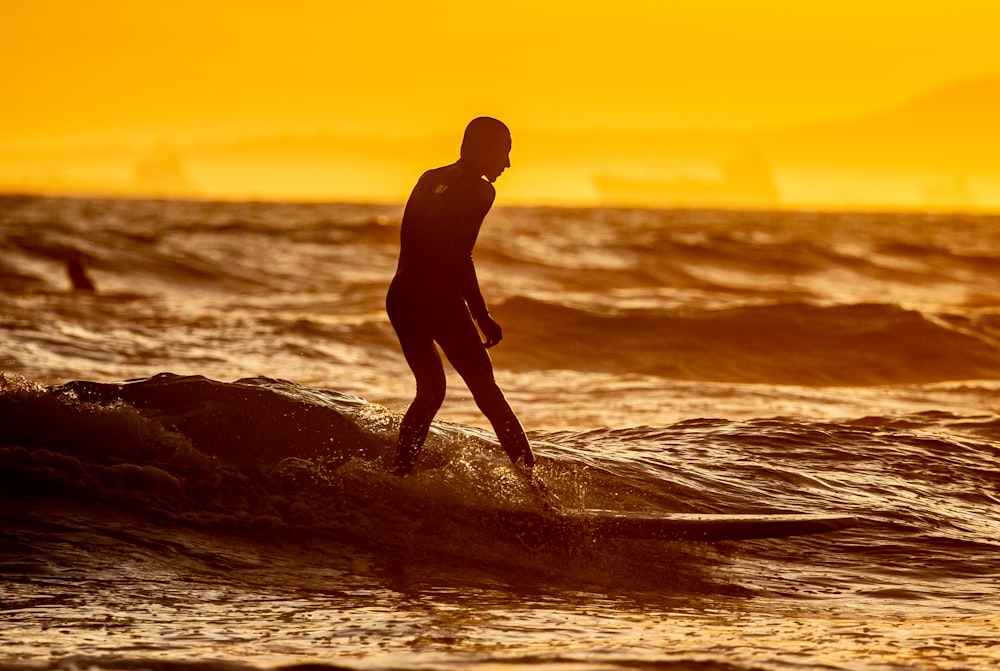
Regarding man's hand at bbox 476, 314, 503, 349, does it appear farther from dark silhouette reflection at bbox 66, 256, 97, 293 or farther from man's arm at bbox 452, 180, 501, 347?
dark silhouette reflection at bbox 66, 256, 97, 293

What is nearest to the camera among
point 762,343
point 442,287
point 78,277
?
point 442,287

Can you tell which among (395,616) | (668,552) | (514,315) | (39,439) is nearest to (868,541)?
(668,552)

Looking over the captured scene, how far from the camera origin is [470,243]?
25.1 ft

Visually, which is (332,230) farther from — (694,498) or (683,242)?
(694,498)

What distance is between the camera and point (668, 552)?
804 cm

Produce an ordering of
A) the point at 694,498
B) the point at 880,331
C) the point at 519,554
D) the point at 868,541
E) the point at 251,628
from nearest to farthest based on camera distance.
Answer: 1. the point at 251,628
2. the point at 519,554
3. the point at 868,541
4. the point at 694,498
5. the point at 880,331

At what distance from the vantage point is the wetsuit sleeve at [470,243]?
7.57 metres

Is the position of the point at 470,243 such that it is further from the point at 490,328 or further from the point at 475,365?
the point at 475,365

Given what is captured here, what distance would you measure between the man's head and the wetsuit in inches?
3.3

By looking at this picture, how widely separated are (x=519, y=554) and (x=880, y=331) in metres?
17.6

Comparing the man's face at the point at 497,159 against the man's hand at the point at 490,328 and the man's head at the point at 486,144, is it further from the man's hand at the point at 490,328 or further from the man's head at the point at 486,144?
the man's hand at the point at 490,328

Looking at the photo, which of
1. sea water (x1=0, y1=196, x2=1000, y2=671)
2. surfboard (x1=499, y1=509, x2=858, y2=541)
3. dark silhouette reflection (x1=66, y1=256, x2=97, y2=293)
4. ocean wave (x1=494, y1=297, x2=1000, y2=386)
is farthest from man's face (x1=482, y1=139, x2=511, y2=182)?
dark silhouette reflection (x1=66, y1=256, x2=97, y2=293)

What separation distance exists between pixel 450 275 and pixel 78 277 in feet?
94.8

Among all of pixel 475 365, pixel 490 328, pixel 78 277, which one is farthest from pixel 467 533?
pixel 78 277
